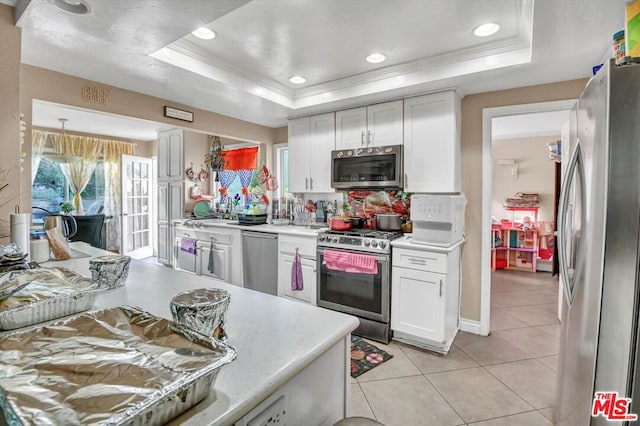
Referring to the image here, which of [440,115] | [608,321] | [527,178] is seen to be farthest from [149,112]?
[527,178]

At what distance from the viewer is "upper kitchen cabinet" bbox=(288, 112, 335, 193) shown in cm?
361

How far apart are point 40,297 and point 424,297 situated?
8.08 ft

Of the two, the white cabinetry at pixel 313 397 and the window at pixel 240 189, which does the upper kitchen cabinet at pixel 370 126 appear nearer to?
the window at pixel 240 189

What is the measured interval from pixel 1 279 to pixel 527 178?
6873mm

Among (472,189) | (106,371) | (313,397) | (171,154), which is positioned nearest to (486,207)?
(472,189)

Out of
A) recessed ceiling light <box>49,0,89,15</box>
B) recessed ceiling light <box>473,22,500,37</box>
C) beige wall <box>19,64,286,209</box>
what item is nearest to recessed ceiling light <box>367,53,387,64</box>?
recessed ceiling light <box>473,22,500,37</box>

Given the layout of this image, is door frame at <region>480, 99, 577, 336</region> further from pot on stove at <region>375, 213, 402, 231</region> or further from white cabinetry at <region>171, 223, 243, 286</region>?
white cabinetry at <region>171, 223, 243, 286</region>

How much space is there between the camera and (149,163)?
6.59 metres

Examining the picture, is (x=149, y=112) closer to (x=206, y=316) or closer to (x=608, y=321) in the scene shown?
(x=206, y=316)

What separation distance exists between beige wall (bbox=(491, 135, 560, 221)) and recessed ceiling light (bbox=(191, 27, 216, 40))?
5.24 m

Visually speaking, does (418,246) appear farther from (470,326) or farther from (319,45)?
(319,45)

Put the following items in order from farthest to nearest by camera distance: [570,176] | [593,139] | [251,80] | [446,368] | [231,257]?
1. [231,257]
2. [251,80]
3. [446,368]
4. [570,176]
5. [593,139]

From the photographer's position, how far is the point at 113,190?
21.0ft

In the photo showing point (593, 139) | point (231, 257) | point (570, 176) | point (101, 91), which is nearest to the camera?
point (593, 139)
